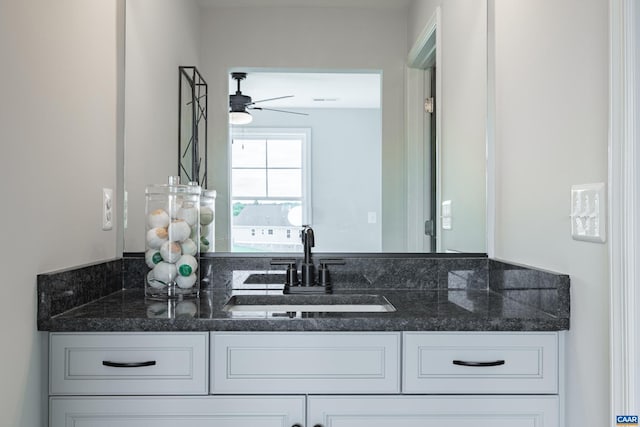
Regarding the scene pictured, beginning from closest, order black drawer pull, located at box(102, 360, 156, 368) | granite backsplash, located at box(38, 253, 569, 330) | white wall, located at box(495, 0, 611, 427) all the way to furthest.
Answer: white wall, located at box(495, 0, 611, 427) → black drawer pull, located at box(102, 360, 156, 368) → granite backsplash, located at box(38, 253, 569, 330)

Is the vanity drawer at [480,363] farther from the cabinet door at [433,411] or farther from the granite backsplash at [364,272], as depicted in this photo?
the granite backsplash at [364,272]

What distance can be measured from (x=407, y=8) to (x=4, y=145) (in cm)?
139

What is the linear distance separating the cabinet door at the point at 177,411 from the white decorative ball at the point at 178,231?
521 millimetres

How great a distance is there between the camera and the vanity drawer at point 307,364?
1.30 m

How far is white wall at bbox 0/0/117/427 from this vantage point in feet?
3.76

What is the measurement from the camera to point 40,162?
1271 mm

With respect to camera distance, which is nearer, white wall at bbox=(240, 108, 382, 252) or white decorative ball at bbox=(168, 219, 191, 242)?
white decorative ball at bbox=(168, 219, 191, 242)

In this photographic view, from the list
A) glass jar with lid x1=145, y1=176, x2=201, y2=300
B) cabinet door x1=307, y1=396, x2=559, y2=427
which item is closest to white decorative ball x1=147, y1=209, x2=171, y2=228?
glass jar with lid x1=145, y1=176, x2=201, y2=300

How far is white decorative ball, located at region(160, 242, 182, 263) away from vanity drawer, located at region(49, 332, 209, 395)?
0.38 metres

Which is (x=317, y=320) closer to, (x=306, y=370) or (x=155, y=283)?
(x=306, y=370)

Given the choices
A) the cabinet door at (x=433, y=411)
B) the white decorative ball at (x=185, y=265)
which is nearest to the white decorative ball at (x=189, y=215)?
the white decorative ball at (x=185, y=265)

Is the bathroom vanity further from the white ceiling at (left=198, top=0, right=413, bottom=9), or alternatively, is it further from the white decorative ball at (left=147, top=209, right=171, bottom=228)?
the white ceiling at (left=198, top=0, right=413, bottom=9)

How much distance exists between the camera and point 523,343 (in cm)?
131

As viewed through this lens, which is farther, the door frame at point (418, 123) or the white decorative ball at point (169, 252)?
the door frame at point (418, 123)
